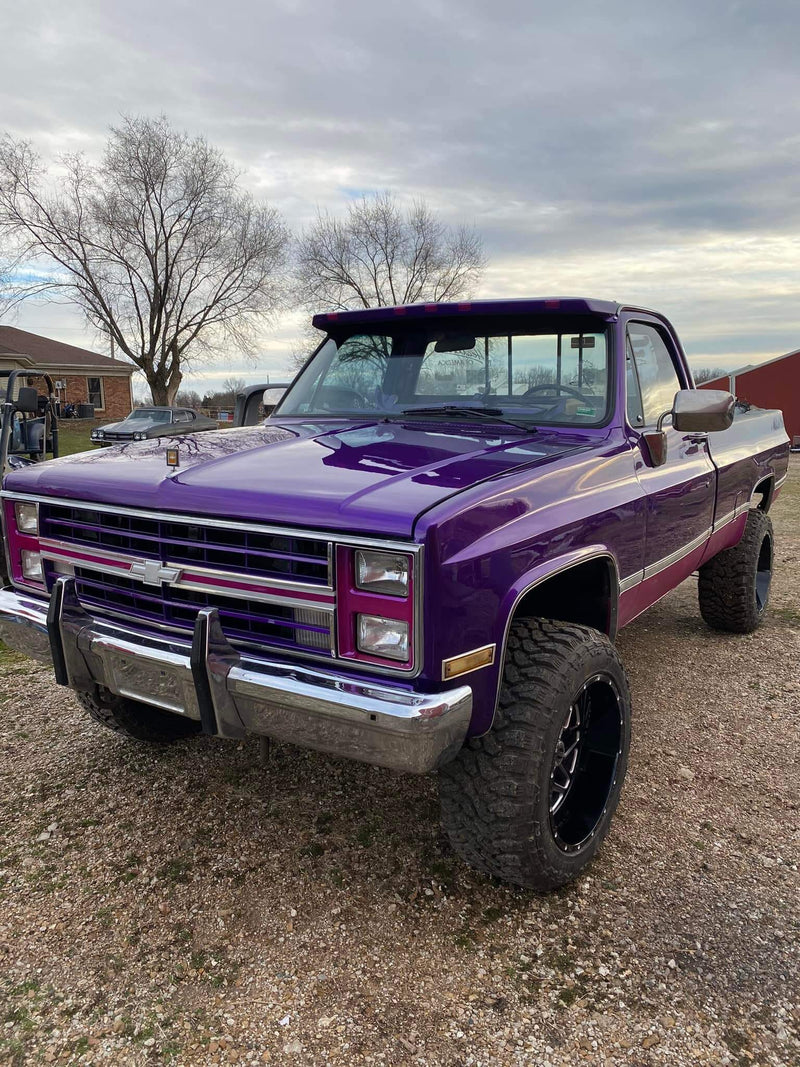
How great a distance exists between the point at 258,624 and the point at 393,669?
511mm

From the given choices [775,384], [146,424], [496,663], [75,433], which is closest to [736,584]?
[496,663]

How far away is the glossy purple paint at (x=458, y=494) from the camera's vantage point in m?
2.09

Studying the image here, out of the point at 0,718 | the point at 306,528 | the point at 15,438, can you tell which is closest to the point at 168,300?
the point at 15,438

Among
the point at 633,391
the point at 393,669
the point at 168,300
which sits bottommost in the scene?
the point at 393,669

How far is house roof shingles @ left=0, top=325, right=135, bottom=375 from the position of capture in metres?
34.7

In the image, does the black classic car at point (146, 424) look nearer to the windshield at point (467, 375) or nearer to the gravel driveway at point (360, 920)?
the windshield at point (467, 375)

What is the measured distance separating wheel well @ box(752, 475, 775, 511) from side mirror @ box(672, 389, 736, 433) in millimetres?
2181

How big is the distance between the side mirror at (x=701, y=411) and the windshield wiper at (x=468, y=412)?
0.63m

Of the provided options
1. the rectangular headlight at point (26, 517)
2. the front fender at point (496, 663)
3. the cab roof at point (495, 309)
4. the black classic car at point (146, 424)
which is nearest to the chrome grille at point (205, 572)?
the rectangular headlight at point (26, 517)

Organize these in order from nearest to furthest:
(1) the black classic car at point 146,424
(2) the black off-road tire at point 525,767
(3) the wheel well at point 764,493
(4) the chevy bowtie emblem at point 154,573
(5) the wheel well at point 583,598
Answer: (2) the black off-road tire at point 525,767 < (4) the chevy bowtie emblem at point 154,573 < (5) the wheel well at point 583,598 < (3) the wheel well at point 764,493 < (1) the black classic car at point 146,424

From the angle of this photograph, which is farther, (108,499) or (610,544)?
(610,544)

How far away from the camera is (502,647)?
223cm

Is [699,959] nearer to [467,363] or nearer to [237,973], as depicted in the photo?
[237,973]

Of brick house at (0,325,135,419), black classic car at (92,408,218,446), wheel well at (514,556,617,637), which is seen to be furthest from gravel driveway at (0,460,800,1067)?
brick house at (0,325,135,419)
